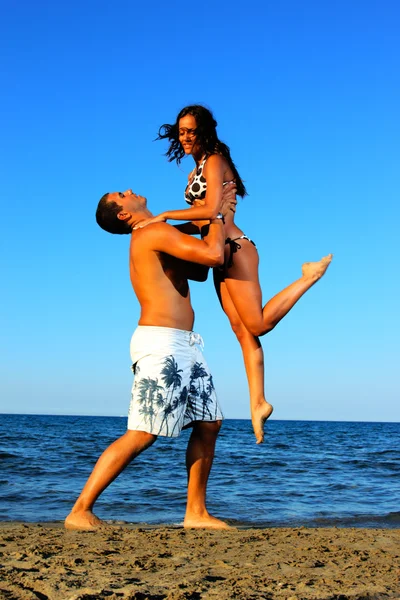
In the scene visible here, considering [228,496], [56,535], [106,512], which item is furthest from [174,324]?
[228,496]

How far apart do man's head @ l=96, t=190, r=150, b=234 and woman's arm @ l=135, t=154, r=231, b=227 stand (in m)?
0.14

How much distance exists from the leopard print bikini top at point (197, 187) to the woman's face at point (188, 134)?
0.13 meters

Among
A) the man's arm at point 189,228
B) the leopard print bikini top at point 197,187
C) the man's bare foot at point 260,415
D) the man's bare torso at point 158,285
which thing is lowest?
the man's bare foot at point 260,415

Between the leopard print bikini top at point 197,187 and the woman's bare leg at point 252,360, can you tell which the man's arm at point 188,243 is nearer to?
the leopard print bikini top at point 197,187

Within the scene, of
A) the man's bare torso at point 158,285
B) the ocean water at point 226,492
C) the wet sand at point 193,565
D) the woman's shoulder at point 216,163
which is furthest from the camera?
the ocean water at point 226,492

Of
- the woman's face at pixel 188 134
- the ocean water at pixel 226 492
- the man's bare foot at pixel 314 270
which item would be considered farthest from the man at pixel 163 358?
the ocean water at pixel 226 492

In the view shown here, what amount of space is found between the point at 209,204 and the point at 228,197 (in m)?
0.41

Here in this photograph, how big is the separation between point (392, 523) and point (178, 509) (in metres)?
2.22

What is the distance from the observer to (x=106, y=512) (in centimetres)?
674

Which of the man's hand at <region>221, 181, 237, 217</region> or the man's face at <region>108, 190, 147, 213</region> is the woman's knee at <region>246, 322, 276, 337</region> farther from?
the man's face at <region>108, 190, 147, 213</region>

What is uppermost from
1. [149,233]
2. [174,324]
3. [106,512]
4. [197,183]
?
[197,183]

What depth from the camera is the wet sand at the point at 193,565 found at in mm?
2764

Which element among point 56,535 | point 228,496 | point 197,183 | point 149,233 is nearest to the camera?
point 56,535

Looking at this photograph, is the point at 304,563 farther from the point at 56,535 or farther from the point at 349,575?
the point at 56,535
